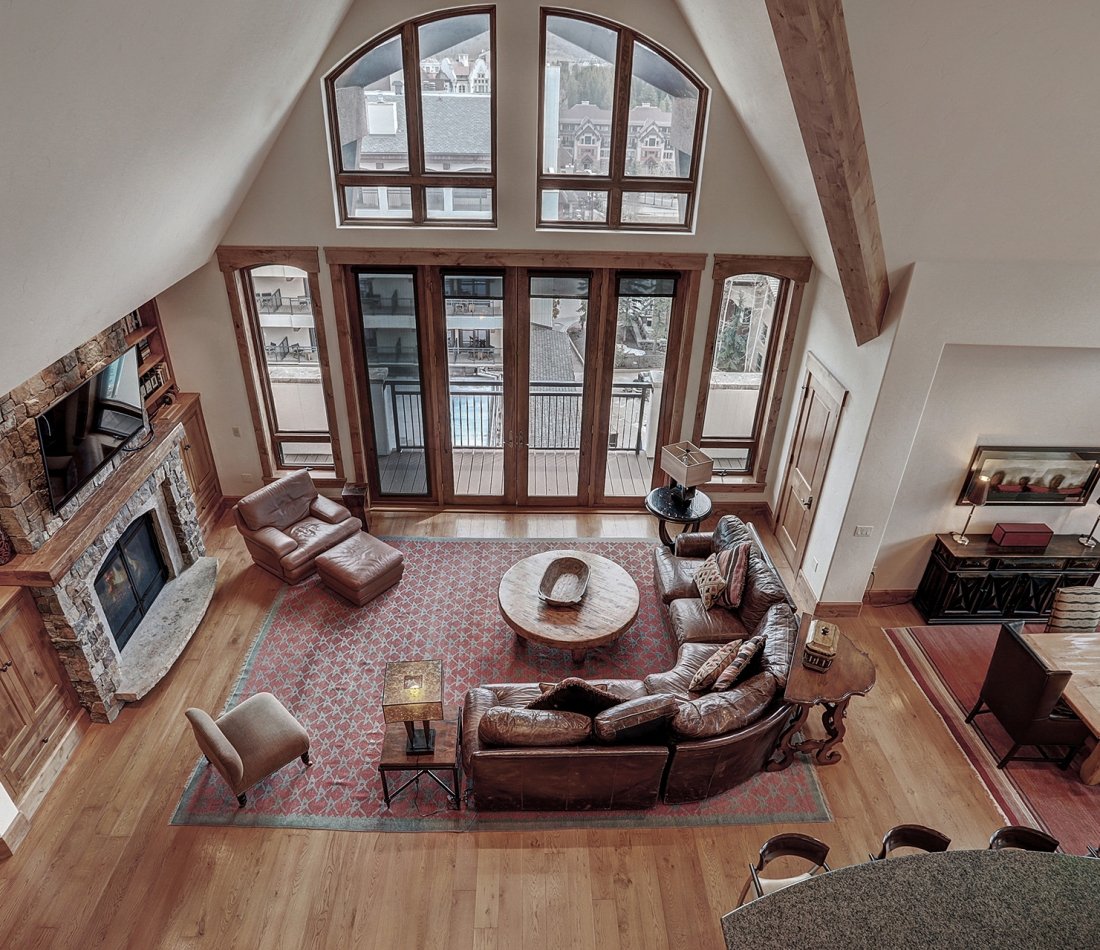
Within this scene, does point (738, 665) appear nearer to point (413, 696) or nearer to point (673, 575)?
point (673, 575)

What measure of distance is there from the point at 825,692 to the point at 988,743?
1.76 meters

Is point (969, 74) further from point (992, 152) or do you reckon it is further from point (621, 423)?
point (621, 423)

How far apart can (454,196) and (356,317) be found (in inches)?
60.3

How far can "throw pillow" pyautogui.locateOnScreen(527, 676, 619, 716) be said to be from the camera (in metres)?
4.57

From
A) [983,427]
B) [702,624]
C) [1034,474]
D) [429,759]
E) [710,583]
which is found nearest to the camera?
[429,759]

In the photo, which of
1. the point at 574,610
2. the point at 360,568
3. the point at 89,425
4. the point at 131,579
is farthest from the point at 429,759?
the point at 89,425

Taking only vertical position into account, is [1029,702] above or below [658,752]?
below

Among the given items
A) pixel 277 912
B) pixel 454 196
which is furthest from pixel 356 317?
pixel 277 912

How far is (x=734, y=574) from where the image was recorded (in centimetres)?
590

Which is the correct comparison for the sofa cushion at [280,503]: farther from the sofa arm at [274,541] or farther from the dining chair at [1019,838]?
the dining chair at [1019,838]

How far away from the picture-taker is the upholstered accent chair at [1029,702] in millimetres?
4992

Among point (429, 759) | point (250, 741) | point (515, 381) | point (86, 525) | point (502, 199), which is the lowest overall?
point (250, 741)

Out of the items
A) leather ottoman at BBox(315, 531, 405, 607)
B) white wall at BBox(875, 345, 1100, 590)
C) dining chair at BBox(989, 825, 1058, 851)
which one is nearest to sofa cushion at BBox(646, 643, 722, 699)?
dining chair at BBox(989, 825, 1058, 851)

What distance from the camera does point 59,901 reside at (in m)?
4.29
